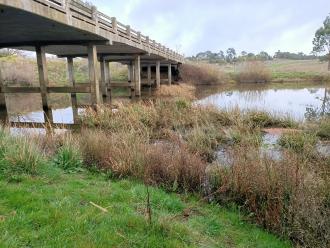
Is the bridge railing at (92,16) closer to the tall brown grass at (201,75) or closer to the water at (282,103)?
the water at (282,103)

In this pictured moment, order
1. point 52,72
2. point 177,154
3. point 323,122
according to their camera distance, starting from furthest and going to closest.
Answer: point 52,72 → point 323,122 → point 177,154

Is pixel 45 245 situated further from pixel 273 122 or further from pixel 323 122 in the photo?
pixel 273 122

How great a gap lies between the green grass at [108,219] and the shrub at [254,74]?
4127 centimetres

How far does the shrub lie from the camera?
4431cm

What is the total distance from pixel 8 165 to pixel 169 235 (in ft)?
10.4

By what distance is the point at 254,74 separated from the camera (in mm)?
44188

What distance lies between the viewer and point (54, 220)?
3609 millimetres

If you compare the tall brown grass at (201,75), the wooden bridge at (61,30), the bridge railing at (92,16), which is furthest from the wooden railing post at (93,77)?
the tall brown grass at (201,75)

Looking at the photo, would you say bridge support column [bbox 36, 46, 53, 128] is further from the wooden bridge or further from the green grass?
the green grass

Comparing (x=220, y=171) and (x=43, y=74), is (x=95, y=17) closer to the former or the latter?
(x=43, y=74)

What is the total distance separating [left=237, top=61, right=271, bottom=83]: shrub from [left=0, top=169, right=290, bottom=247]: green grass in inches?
1625

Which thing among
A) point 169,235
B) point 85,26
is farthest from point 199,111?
point 169,235

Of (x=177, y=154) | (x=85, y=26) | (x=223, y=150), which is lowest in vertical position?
(x=223, y=150)

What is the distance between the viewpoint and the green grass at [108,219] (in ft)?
10.9
